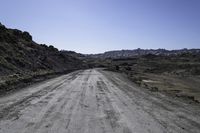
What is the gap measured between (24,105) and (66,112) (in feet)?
10.2

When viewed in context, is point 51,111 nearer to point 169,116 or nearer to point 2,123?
point 2,123

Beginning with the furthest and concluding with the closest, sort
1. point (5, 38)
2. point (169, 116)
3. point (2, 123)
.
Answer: point (5, 38) → point (169, 116) → point (2, 123)

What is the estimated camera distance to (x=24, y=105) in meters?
15.4

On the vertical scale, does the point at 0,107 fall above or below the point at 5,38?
below

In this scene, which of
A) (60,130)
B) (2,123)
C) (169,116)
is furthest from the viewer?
(169,116)

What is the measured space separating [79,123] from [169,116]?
4.30 m

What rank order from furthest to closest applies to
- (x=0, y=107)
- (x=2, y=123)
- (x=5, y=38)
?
(x=5, y=38)
(x=0, y=107)
(x=2, y=123)

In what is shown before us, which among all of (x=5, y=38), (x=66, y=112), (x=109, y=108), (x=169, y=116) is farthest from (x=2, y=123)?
(x=5, y=38)

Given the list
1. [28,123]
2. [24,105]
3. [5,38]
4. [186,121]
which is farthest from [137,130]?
[5,38]

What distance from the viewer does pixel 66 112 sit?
13344 millimetres

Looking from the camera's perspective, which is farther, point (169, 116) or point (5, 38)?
point (5, 38)

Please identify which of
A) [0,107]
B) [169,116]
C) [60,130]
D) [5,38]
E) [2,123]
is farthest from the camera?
[5,38]

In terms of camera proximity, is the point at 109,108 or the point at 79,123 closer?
the point at 79,123

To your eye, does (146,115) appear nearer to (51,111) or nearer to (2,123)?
(51,111)
